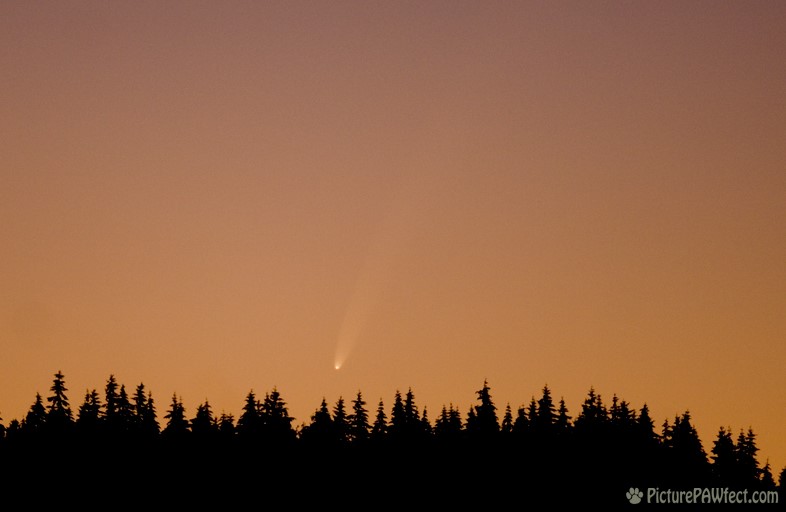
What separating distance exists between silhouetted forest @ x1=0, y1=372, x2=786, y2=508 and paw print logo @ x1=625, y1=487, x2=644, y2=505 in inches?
43.2

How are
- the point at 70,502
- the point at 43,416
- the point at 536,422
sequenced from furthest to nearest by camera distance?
the point at 536,422, the point at 43,416, the point at 70,502

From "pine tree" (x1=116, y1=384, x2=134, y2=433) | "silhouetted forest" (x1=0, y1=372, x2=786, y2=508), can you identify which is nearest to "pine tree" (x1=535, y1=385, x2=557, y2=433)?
"silhouetted forest" (x1=0, y1=372, x2=786, y2=508)

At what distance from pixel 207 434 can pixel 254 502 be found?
→ 9856 millimetres

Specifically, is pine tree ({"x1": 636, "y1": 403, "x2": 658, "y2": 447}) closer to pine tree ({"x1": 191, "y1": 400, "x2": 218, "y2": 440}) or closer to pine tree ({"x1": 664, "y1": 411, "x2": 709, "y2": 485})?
pine tree ({"x1": 664, "y1": 411, "x2": 709, "y2": 485})

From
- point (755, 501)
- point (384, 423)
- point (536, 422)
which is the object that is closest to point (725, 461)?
point (755, 501)

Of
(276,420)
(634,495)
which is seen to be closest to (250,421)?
(276,420)

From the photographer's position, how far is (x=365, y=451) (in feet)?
511

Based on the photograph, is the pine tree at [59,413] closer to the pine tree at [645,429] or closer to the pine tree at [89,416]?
the pine tree at [89,416]

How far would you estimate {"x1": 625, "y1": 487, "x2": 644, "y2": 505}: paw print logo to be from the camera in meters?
150

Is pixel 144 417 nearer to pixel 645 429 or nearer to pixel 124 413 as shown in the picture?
pixel 124 413

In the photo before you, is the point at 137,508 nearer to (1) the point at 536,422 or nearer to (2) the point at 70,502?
(2) the point at 70,502

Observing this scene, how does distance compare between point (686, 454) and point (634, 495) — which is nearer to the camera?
point (634, 495)

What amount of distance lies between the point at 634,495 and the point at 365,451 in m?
28.6

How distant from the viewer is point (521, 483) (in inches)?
6033
